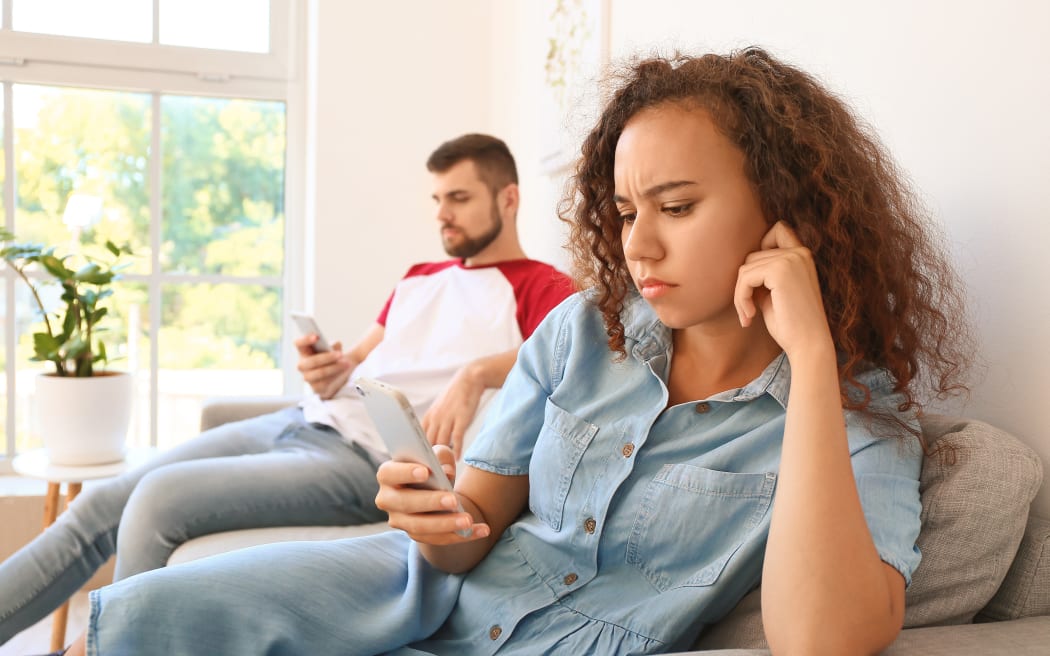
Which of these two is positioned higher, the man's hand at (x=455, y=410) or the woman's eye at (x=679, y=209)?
the woman's eye at (x=679, y=209)

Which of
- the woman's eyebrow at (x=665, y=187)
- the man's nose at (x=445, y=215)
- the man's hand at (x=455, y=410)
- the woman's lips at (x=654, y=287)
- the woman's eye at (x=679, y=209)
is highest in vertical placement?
the man's nose at (x=445, y=215)

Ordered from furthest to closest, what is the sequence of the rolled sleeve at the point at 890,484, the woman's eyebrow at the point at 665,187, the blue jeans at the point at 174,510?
A: the blue jeans at the point at 174,510
the woman's eyebrow at the point at 665,187
the rolled sleeve at the point at 890,484

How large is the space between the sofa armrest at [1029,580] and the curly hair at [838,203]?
195 millimetres

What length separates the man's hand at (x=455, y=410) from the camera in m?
1.88

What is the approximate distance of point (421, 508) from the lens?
105 centimetres

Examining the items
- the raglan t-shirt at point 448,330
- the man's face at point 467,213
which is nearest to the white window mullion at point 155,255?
the raglan t-shirt at point 448,330

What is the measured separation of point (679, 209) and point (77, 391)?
206cm

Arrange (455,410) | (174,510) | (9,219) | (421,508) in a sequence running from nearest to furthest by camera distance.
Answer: (421,508), (174,510), (455,410), (9,219)

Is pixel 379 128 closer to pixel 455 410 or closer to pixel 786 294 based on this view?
pixel 455 410

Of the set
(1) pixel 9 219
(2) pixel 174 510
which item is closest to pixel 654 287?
(2) pixel 174 510

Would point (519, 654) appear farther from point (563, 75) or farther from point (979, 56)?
point (563, 75)

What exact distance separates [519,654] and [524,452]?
0.26 metres

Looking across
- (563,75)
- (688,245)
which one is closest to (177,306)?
(563,75)

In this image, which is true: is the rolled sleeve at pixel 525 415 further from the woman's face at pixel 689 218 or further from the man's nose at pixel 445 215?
the man's nose at pixel 445 215
